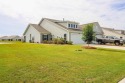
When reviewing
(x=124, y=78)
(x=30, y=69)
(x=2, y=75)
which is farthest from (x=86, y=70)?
(x=2, y=75)

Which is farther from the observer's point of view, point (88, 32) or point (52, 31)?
point (52, 31)

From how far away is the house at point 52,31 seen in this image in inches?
1877

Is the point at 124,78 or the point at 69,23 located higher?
the point at 69,23

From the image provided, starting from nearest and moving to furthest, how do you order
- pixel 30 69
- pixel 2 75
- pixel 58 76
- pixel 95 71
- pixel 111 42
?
pixel 2 75 < pixel 58 76 < pixel 30 69 < pixel 95 71 < pixel 111 42

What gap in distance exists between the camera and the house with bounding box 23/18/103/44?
1877 inches

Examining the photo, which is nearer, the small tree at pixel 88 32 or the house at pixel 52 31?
the small tree at pixel 88 32

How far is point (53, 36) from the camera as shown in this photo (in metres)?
50.7

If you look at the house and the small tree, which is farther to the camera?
the house

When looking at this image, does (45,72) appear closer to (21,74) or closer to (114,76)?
(21,74)

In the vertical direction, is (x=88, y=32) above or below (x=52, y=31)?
below

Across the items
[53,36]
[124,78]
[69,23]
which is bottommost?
[124,78]

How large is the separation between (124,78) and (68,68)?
3.74 metres

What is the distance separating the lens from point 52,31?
1998 inches

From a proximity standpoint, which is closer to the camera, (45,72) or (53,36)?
(45,72)
